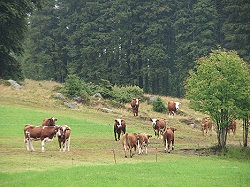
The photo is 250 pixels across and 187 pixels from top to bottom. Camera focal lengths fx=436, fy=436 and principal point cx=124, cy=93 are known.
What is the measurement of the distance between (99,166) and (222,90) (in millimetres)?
14200

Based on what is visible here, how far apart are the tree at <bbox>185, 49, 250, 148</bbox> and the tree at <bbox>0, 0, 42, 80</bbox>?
26.5 m

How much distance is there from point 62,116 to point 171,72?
1940 inches

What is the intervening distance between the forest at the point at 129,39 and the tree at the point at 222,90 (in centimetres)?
4503

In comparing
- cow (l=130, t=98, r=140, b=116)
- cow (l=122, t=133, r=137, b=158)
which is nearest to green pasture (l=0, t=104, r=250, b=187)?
cow (l=122, t=133, r=137, b=158)

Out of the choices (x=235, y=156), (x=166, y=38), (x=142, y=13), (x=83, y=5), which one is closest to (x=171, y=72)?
(x=166, y=38)

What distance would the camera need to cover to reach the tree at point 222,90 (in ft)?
103

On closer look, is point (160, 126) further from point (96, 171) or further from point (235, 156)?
point (96, 171)

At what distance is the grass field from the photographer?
60.1ft

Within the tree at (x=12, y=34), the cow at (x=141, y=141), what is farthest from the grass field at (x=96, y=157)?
the tree at (x=12, y=34)

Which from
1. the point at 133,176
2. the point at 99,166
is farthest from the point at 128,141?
the point at 133,176

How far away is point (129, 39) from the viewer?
83812 mm

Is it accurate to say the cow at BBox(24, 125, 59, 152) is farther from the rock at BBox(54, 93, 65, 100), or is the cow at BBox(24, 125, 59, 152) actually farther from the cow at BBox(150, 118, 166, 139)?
the rock at BBox(54, 93, 65, 100)

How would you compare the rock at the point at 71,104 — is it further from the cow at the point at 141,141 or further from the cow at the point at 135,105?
the cow at the point at 141,141

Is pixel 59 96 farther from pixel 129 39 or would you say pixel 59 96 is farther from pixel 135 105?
pixel 129 39
